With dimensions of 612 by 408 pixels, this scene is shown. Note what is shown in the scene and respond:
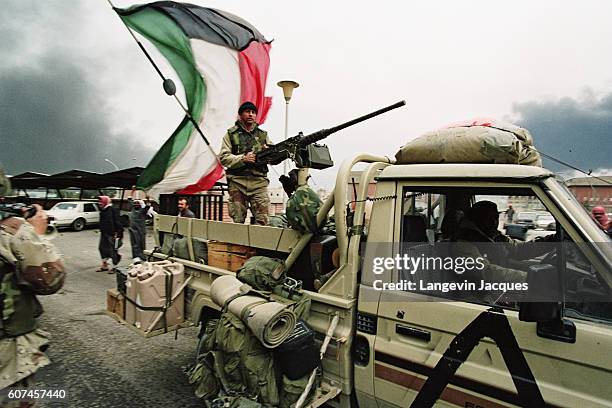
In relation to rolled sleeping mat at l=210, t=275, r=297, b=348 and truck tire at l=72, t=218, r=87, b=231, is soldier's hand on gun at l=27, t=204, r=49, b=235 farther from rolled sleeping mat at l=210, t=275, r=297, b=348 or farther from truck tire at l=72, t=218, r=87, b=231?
truck tire at l=72, t=218, r=87, b=231

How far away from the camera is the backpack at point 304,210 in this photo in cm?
260

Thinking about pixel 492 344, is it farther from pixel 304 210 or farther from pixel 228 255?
pixel 228 255

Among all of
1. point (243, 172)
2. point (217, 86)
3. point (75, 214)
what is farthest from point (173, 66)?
point (75, 214)

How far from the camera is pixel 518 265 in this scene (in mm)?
2293

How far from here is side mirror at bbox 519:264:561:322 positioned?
4.97ft

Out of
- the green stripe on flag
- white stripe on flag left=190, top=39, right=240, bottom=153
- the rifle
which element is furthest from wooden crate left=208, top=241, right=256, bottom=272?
white stripe on flag left=190, top=39, right=240, bottom=153

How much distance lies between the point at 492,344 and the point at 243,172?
321cm

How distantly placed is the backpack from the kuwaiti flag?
12.0 feet

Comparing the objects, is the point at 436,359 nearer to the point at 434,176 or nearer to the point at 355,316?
the point at 355,316

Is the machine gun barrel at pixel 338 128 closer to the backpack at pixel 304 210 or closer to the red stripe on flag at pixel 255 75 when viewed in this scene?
the backpack at pixel 304 210

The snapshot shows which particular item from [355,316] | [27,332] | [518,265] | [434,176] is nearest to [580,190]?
[518,265]

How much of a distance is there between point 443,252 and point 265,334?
1176mm

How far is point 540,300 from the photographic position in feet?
5.02

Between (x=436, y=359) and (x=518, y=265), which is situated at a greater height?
(x=518, y=265)
